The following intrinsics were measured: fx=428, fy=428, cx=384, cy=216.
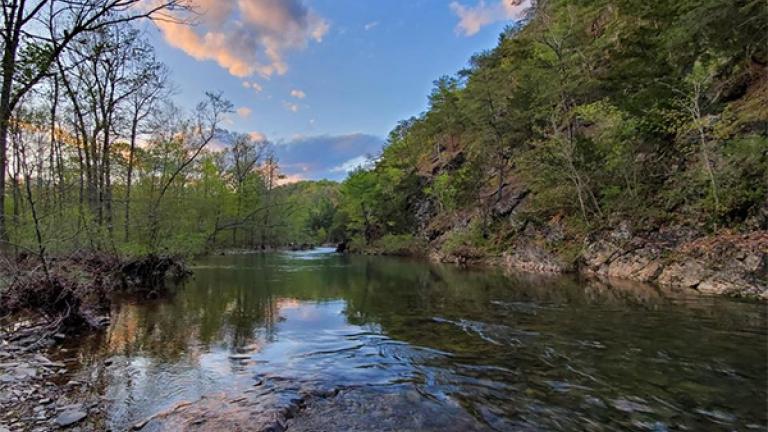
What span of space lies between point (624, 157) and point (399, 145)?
41750 millimetres

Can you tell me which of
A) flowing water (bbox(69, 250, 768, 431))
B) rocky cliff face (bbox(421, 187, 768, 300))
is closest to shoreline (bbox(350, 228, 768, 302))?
rocky cliff face (bbox(421, 187, 768, 300))

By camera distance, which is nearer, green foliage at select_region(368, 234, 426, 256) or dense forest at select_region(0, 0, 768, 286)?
dense forest at select_region(0, 0, 768, 286)

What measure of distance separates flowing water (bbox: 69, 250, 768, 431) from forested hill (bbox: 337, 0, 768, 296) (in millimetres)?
5262

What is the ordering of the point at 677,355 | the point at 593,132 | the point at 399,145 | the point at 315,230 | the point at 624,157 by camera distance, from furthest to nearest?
the point at 315,230, the point at 399,145, the point at 593,132, the point at 624,157, the point at 677,355

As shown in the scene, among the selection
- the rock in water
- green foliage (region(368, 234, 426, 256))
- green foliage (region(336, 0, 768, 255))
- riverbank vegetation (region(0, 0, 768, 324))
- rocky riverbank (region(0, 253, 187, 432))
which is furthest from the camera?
green foliage (region(368, 234, 426, 256))

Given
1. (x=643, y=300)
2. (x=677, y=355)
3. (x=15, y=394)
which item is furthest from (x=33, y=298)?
(x=643, y=300)

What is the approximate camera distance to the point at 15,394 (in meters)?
5.76

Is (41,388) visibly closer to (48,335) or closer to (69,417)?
(69,417)

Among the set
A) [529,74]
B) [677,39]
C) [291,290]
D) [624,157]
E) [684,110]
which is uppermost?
[529,74]

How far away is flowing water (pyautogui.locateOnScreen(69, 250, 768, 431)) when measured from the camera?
5332 mm

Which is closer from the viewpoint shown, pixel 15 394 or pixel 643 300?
pixel 15 394

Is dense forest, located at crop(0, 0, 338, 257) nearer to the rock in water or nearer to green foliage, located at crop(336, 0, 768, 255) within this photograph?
the rock in water

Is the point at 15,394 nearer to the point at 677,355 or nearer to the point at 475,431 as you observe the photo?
the point at 475,431

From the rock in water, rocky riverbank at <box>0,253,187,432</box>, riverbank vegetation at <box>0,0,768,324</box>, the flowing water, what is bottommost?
the flowing water
